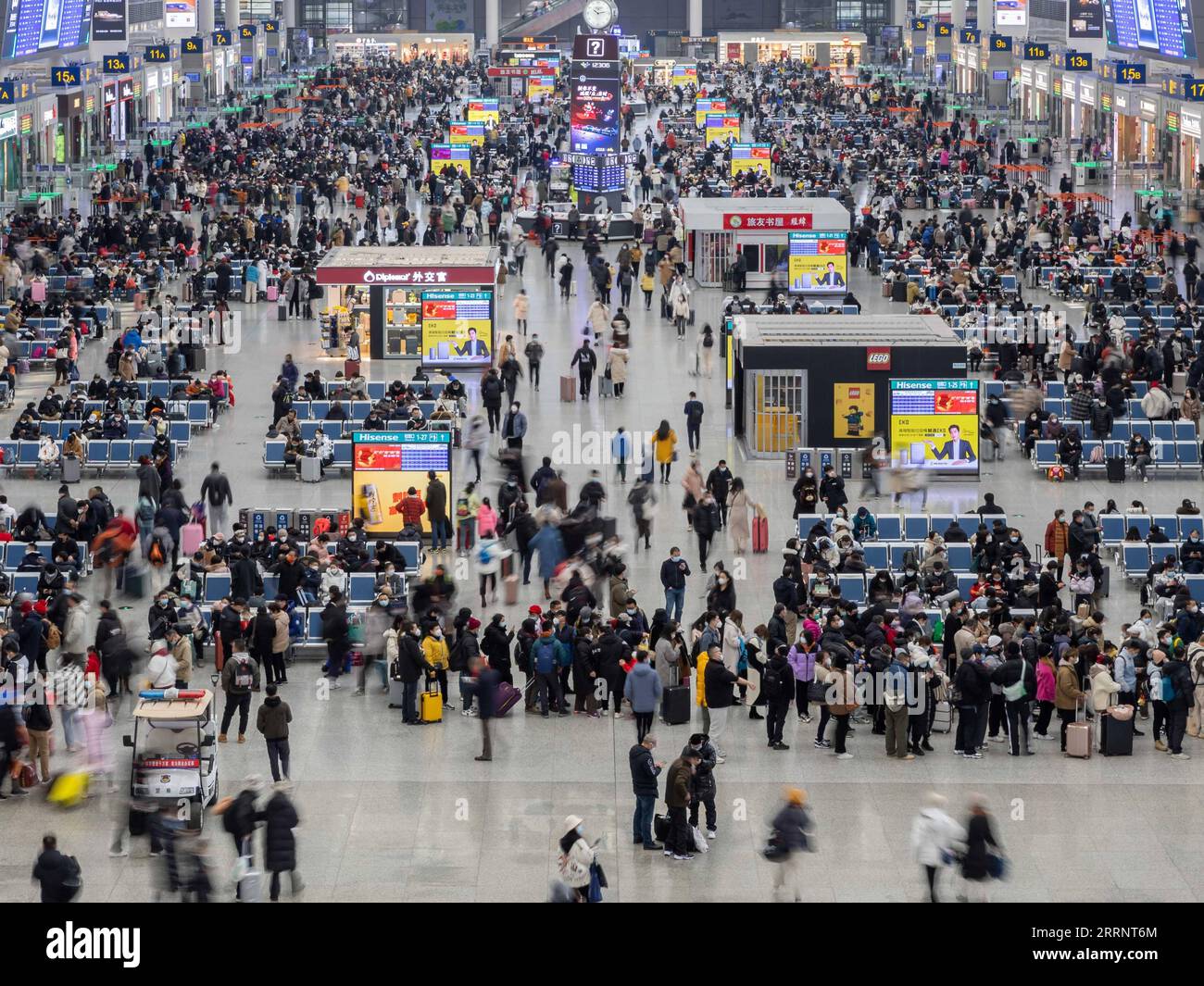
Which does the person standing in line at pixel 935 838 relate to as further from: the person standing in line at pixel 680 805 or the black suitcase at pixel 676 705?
the black suitcase at pixel 676 705

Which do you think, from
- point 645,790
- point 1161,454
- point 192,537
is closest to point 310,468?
point 192,537

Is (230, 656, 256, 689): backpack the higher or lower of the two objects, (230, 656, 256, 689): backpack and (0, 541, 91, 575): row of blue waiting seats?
the lower

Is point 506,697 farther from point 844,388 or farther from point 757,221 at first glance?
point 757,221

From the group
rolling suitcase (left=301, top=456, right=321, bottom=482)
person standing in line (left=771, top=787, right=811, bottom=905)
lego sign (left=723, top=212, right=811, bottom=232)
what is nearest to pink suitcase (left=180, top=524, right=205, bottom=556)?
rolling suitcase (left=301, top=456, right=321, bottom=482)

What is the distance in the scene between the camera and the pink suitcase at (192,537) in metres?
26.3

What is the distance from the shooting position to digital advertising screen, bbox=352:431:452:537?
2712cm

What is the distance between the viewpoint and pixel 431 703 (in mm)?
20578

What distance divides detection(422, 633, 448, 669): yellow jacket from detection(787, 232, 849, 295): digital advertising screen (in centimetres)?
2785

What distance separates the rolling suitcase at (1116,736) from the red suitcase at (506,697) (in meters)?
5.31

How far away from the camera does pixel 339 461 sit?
1248 inches

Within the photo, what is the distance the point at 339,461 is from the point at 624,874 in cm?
1587

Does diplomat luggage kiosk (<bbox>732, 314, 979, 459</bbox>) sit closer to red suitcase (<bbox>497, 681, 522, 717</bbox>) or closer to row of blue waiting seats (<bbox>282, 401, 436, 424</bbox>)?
row of blue waiting seats (<bbox>282, 401, 436, 424</bbox>)
